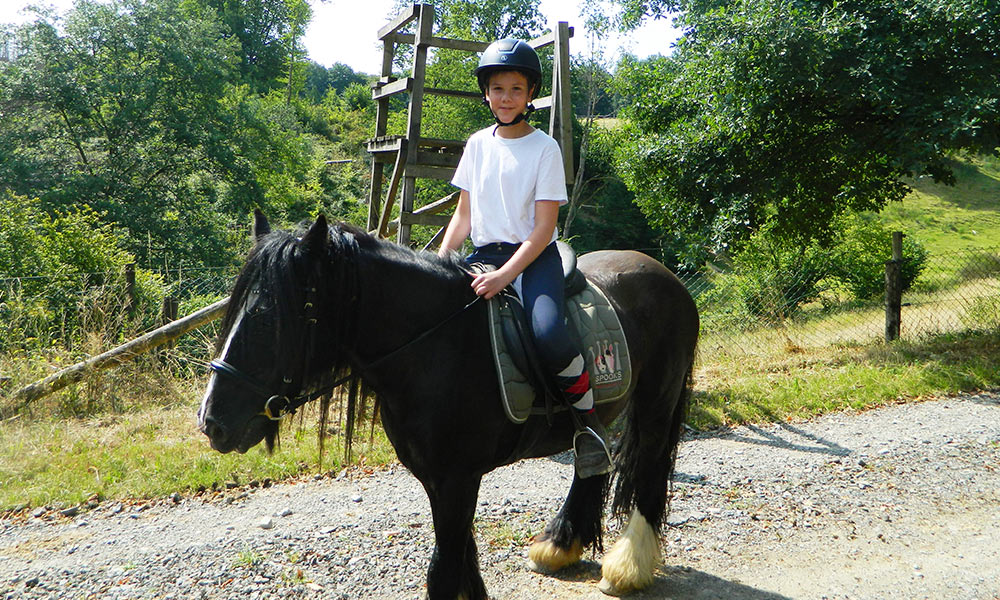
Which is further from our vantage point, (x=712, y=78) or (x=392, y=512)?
(x=712, y=78)

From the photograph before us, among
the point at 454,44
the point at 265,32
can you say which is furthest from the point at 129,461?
the point at 265,32

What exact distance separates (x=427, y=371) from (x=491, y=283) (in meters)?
0.45

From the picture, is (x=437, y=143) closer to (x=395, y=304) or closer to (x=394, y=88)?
(x=394, y=88)

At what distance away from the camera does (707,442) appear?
20.4ft

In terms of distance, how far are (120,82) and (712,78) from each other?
19.1 meters

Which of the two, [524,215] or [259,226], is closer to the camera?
[259,226]

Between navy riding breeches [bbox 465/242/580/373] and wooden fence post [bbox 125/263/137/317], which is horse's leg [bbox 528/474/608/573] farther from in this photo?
wooden fence post [bbox 125/263/137/317]

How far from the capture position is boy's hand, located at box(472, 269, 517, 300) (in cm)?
280

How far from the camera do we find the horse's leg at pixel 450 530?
2818 millimetres

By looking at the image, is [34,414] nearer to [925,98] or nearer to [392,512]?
[392,512]

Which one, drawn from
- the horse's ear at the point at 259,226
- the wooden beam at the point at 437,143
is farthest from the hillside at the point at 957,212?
the horse's ear at the point at 259,226

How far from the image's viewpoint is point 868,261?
17875mm

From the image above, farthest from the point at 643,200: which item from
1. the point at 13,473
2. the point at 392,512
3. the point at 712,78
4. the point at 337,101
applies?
the point at 337,101

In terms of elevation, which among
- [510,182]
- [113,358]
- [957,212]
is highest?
[957,212]
